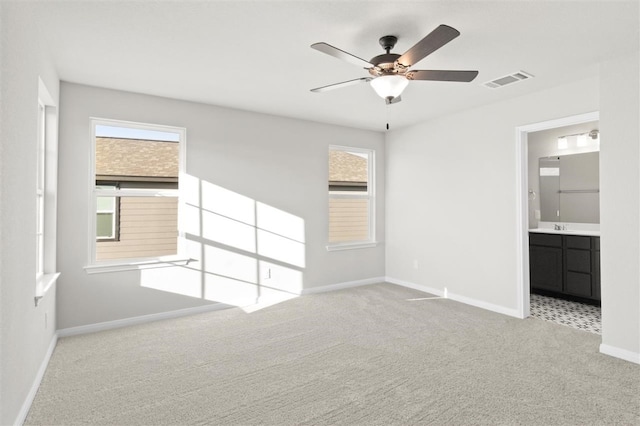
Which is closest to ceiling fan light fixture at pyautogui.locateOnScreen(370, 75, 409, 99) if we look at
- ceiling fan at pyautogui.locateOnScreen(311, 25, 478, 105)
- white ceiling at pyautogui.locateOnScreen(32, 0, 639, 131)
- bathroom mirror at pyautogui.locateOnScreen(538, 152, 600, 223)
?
ceiling fan at pyautogui.locateOnScreen(311, 25, 478, 105)

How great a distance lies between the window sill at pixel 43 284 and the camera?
2.45 metres

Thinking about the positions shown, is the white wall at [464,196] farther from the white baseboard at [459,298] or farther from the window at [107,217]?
the window at [107,217]

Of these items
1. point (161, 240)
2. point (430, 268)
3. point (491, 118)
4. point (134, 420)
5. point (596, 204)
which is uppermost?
point (491, 118)

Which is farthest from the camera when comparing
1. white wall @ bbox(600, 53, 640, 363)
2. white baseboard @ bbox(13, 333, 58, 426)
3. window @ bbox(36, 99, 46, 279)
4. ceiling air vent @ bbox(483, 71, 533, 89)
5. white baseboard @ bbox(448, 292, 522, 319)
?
white baseboard @ bbox(448, 292, 522, 319)

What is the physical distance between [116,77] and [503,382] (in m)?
4.20

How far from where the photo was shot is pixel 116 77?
3361mm

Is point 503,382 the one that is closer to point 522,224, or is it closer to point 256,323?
point 522,224

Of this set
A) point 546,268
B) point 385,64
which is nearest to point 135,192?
point 385,64

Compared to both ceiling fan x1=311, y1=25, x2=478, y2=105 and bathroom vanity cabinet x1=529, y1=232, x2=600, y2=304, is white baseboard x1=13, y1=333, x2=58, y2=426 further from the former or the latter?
bathroom vanity cabinet x1=529, y1=232, x2=600, y2=304

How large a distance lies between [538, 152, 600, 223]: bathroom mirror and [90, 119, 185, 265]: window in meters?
5.24

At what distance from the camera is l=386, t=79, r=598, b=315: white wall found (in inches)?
159

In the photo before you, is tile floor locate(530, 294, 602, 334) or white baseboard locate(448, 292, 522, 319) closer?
tile floor locate(530, 294, 602, 334)

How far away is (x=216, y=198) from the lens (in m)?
4.30

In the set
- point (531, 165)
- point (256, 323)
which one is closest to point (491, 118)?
point (531, 165)
